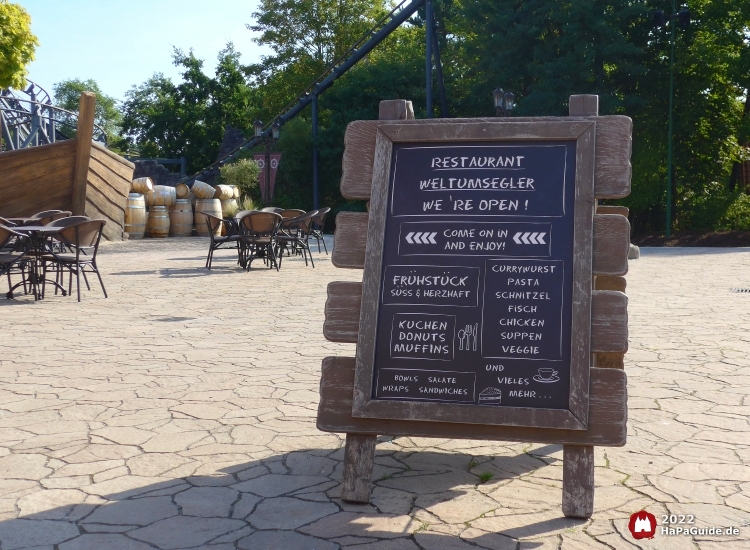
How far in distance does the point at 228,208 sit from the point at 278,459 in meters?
20.7

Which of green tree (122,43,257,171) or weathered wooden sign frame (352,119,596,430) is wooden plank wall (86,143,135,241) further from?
green tree (122,43,257,171)

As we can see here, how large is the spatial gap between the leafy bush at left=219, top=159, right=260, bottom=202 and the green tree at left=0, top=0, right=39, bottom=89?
7.96m

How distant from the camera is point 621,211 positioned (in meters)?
4.35

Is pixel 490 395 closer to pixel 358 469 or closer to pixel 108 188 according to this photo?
pixel 358 469

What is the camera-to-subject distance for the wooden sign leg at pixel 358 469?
10.8ft

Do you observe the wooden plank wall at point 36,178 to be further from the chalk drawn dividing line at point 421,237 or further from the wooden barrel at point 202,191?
the chalk drawn dividing line at point 421,237

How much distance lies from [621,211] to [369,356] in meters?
1.81

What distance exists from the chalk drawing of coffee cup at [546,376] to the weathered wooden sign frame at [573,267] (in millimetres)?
70

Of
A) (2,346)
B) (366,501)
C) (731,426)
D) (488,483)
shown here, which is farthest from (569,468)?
(2,346)

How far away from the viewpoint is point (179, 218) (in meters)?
23.8

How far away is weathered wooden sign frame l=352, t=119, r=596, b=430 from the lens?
Result: 123 inches

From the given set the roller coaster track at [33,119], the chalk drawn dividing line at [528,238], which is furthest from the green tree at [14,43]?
the chalk drawn dividing line at [528,238]

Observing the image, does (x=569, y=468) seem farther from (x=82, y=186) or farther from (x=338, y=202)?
(x=338, y=202)

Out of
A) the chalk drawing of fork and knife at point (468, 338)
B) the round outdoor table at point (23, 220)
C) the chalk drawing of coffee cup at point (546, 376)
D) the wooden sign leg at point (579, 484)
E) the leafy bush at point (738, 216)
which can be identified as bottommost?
the wooden sign leg at point (579, 484)
